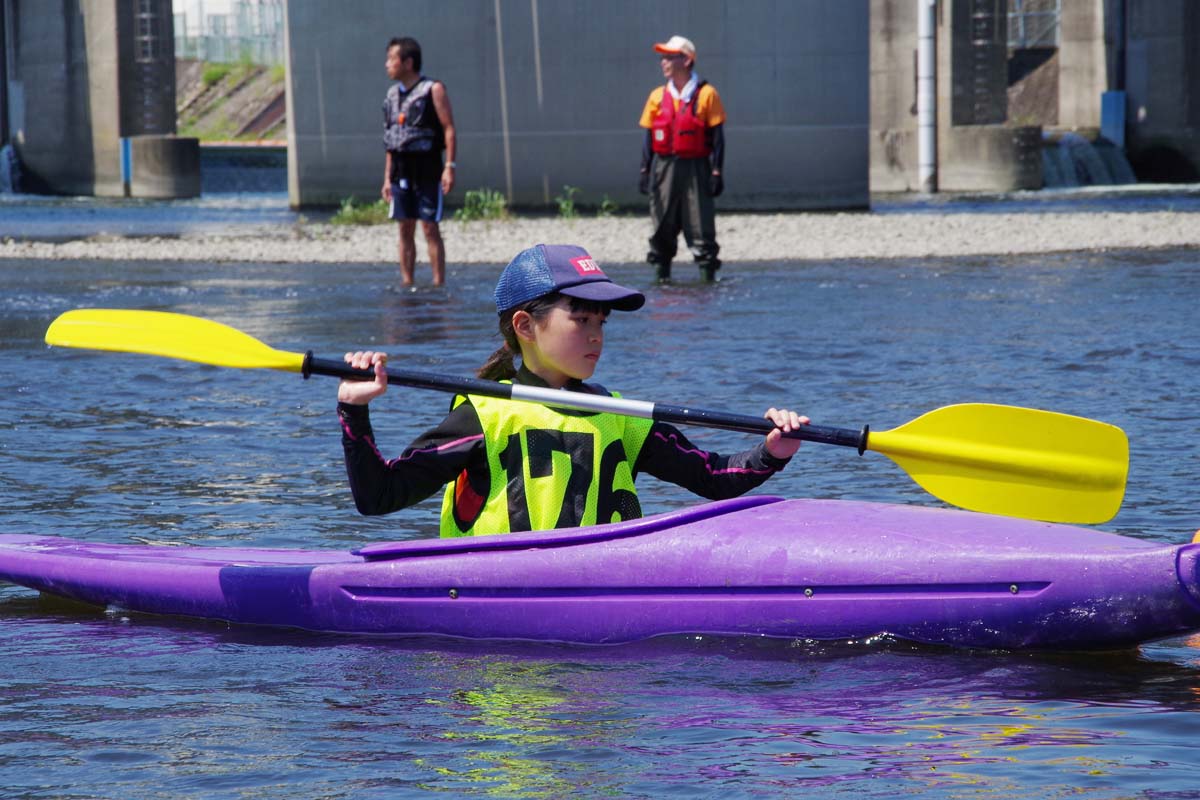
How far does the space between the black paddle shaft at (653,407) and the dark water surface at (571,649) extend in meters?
0.48

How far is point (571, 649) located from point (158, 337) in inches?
56.5

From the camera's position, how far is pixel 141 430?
266 inches

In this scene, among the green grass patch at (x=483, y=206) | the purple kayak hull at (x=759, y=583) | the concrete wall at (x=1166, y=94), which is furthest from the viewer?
the concrete wall at (x=1166, y=94)

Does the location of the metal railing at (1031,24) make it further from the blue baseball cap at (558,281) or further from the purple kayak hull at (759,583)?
the purple kayak hull at (759,583)

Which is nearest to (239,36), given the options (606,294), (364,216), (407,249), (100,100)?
(100,100)

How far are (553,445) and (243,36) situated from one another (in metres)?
47.0

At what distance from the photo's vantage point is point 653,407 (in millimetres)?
3832

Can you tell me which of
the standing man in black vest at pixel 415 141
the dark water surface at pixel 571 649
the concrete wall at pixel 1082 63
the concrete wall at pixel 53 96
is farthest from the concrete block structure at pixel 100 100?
the dark water surface at pixel 571 649

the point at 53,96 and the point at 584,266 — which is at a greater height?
the point at 53,96

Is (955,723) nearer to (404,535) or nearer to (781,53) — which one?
(404,535)

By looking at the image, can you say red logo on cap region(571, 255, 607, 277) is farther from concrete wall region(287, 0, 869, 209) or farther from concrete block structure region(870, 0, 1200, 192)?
concrete block structure region(870, 0, 1200, 192)

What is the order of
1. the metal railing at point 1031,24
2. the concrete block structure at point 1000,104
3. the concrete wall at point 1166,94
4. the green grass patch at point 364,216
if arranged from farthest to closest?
A: the metal railing at point 1031,24 → the concrete wall at point 1166,94 → the concrete block structure at point 1000,104 → the green grass patch at point 364,216

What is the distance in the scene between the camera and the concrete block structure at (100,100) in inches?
1046

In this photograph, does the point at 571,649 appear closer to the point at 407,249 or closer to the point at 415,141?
the point at 415,141
